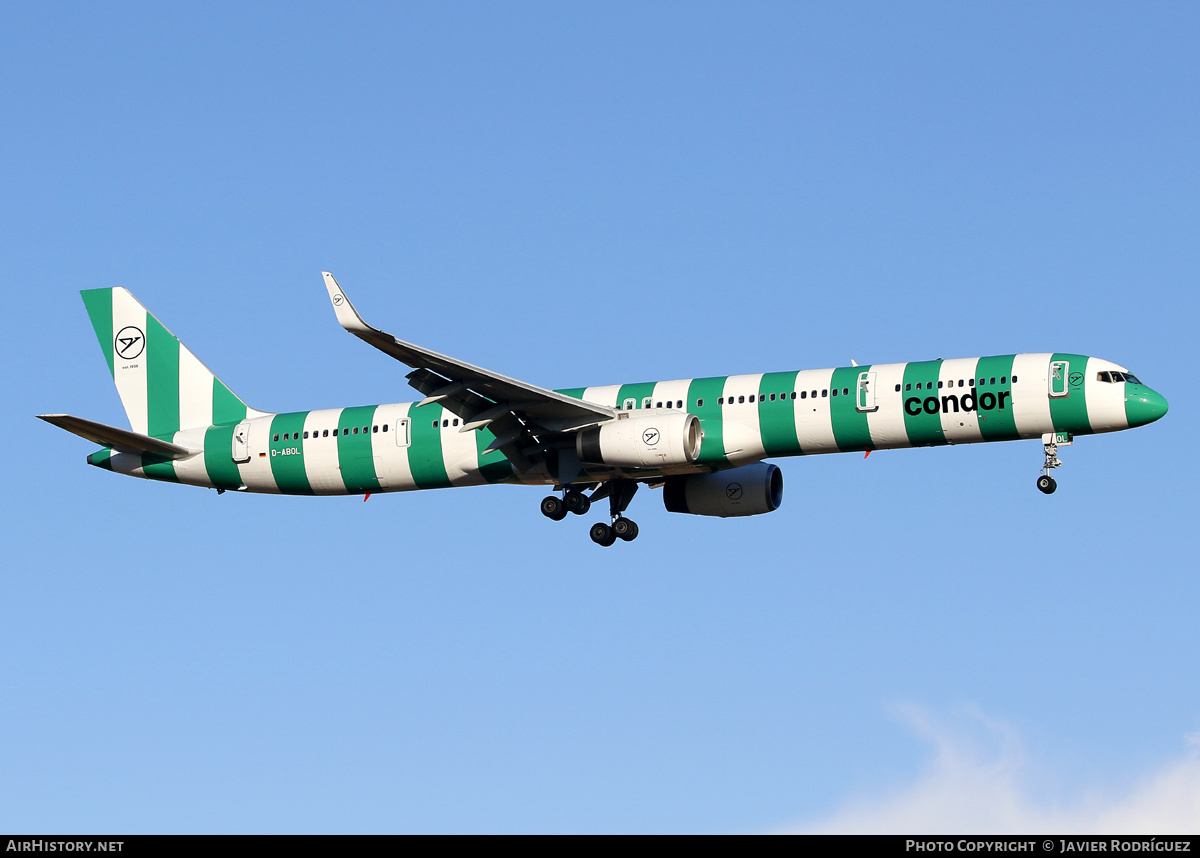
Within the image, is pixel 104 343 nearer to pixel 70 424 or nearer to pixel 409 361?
pixel 70 424

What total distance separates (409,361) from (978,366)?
1528 cm

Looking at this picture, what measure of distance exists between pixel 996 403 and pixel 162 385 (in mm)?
26698

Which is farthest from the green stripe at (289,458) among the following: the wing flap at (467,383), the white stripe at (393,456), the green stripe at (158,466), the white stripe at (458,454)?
the wing flap at (467,383)

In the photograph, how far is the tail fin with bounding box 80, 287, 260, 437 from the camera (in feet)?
171

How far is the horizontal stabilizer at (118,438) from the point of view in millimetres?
46594

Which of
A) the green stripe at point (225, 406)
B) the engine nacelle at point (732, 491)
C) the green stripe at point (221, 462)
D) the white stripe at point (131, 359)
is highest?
the white stripe at point (131, 359)

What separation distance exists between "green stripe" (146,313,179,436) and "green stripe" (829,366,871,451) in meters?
21.7

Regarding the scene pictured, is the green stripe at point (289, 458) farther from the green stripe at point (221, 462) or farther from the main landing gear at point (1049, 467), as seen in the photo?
the main landing gear at point (1049, 467)

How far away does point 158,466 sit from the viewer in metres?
50.8

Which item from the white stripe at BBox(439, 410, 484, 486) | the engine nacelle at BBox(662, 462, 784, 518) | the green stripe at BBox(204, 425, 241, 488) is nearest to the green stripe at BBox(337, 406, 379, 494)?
the white stripe at BBox(439, 410, 484, 486)

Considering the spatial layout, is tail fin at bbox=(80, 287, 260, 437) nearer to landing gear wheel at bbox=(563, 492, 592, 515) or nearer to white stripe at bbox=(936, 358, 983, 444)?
landing gear wheel at bbox=(563, 492, 592, 515)

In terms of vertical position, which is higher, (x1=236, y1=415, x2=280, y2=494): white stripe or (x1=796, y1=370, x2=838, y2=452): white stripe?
(x1=236, y1=415, x2=280, y2=494): white stripe

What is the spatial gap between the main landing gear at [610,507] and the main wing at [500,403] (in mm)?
1527

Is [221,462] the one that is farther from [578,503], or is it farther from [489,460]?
[578,503]
